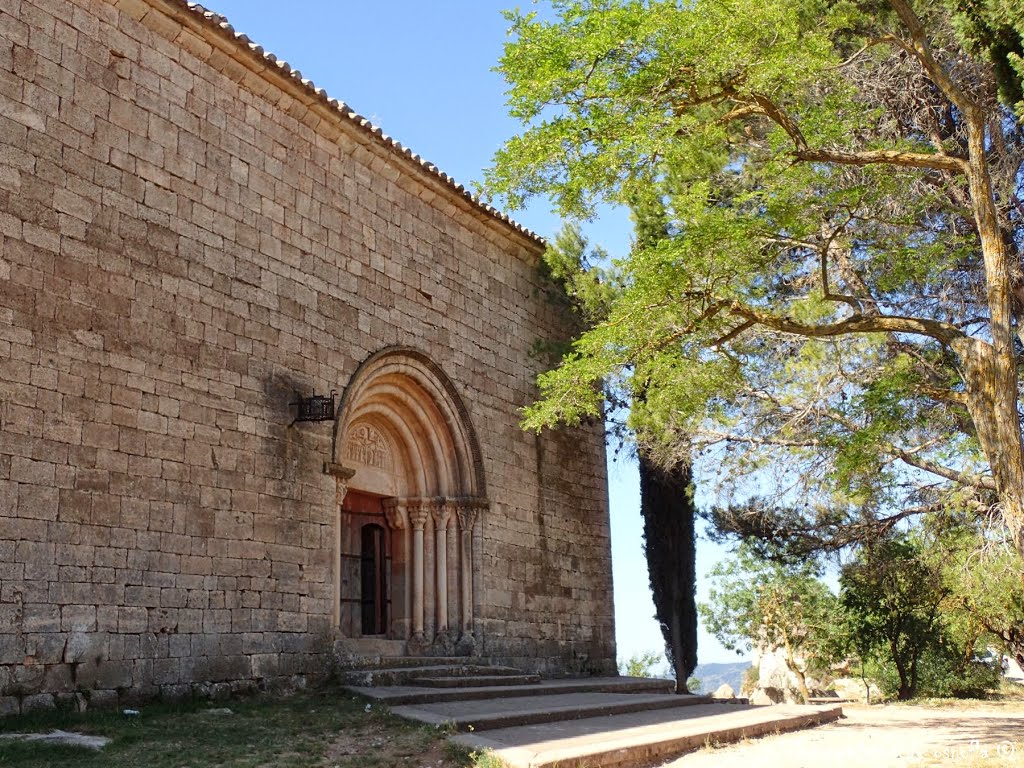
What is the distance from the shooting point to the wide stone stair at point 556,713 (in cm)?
736

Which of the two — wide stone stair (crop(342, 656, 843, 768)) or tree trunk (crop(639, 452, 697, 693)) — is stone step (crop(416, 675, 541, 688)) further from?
tree trunk (crop(639, 452, 697, 693))

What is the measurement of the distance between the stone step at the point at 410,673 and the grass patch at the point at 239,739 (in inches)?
46.2

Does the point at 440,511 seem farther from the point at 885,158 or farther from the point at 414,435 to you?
the point at 885,158

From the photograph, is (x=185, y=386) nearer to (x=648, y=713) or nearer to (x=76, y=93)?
(x=76, y=93)

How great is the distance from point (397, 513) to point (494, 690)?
3.14m

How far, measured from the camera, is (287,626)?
9719 millimetres

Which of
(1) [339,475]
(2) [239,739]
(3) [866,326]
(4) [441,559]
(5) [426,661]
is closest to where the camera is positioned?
(2) [239,739]

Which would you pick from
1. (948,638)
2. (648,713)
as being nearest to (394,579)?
(648,713)

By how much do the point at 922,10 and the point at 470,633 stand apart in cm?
868

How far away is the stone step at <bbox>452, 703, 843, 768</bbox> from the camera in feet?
22.5

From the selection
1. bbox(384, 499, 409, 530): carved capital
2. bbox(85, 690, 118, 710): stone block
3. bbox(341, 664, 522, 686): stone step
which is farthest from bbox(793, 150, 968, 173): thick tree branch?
bbox(85, 690, 118, 710): stone block

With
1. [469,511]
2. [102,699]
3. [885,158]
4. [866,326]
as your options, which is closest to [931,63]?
[885,158]

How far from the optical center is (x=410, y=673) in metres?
10.4

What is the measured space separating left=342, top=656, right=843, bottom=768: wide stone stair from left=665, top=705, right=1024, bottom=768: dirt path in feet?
0.83
